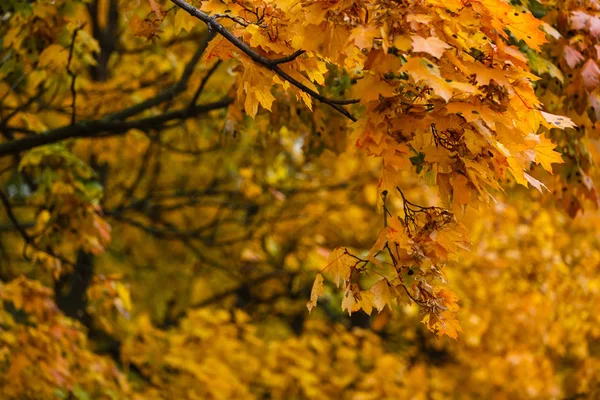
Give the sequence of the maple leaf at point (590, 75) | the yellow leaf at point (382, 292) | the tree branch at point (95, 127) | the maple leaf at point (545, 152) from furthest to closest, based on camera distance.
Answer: the tree branch at point (95, 127)
the maple leaf at point (590, 75)
the maple leaf at point (545, 152)
the yellow leaf at point (382, 292)

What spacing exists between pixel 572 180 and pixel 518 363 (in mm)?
5383

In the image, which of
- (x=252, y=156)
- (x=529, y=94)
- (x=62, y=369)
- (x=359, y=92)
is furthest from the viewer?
(x=252, y=156)

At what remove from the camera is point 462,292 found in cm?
916

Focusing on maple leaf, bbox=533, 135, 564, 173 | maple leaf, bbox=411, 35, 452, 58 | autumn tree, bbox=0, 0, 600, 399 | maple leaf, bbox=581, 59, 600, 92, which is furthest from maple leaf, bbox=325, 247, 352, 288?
maple leaf, bbox=581, 59, 600, 92

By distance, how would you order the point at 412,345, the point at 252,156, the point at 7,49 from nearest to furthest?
the point at 7,49
the point at 252,156
the point at 412,345

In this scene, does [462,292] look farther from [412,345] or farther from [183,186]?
[183,186]

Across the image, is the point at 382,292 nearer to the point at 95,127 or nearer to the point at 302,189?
the point at 95,127

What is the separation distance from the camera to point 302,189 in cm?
828

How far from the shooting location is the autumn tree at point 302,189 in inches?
87.7

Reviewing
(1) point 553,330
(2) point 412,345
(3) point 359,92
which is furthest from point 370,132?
(2) point 412,345

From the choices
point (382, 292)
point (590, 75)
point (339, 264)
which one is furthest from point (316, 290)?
point (590, 75)

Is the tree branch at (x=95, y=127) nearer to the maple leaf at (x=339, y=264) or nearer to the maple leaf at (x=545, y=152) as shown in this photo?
the maple leaf at (x=339, y=264)

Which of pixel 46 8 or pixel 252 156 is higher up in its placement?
pixel 46 8

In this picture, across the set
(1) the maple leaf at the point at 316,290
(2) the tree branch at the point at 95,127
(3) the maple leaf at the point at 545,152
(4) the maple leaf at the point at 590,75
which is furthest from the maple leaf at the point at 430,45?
(2) the tree branch at the point at 95,127
